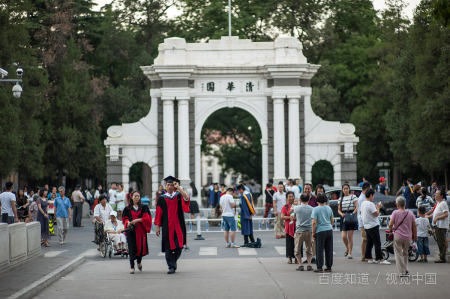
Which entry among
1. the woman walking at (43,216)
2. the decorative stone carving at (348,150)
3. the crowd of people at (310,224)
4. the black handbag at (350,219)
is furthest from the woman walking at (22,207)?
the decorative stone carving at (348,150)

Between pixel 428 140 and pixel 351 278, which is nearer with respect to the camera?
pixel 351 278

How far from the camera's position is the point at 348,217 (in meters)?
15.0

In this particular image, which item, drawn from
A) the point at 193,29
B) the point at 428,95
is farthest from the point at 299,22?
the point at 428,95

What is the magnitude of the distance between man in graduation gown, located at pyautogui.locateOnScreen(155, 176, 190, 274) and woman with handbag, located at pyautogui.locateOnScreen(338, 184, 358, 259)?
4.25 meters

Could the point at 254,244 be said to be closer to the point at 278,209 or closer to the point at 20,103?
the point at 278,209

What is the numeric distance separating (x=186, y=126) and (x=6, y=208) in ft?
42.2

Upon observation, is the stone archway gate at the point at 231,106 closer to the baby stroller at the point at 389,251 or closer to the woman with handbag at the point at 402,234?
the baby stroller at the point at 389,251

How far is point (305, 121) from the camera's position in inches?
1211

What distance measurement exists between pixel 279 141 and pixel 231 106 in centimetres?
291

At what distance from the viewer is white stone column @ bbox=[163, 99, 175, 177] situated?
1182 inches

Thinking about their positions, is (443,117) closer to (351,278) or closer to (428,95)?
(428,95)

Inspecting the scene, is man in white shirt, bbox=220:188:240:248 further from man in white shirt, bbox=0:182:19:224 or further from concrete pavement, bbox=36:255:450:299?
man in white shirt, bbox=0:182:19:224

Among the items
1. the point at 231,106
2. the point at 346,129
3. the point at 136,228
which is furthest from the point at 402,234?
the point at 231,106

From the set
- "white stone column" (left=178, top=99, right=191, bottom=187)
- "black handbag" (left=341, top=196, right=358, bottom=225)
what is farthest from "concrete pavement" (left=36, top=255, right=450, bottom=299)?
"white stone column" (left=178, top=99, right=191, bottom=187)
